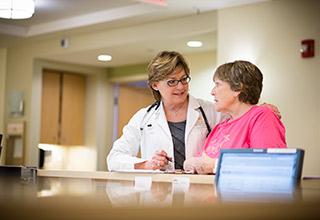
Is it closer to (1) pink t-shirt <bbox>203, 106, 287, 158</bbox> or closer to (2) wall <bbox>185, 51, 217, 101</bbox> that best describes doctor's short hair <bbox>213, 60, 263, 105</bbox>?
(1) pink t-shirt <bbox>203, 106, 287, 158</bbox>

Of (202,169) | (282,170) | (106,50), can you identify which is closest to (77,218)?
(282,170)

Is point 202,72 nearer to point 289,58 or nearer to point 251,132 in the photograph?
point 289,58

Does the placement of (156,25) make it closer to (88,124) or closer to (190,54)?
(190,54)

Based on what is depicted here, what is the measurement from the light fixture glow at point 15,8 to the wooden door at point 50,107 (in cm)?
314

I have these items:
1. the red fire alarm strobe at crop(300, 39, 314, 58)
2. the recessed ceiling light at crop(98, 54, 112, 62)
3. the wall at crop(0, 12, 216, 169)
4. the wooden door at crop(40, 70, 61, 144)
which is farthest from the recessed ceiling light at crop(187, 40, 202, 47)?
the wooden door at crop(40, 70, 61, 144)

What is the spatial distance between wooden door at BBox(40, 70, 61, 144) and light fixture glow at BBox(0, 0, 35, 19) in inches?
124

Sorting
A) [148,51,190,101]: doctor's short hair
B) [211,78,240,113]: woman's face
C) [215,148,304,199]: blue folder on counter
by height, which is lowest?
[215,148,304,199]: blue folder on counter

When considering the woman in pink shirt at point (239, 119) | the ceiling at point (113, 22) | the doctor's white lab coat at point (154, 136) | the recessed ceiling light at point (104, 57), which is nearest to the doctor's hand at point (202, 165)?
the woman in pink shirt at point (239, 119)

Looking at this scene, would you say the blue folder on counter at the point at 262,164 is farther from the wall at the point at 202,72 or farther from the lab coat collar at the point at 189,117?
the wall at the point at 202,72

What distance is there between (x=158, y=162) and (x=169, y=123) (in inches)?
11.9

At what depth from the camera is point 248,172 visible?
3.43 feet

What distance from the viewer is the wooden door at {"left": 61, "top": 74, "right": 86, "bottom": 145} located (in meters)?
8.19

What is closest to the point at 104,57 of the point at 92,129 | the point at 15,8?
the point at 92,129

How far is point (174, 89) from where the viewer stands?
2357 millimetres
